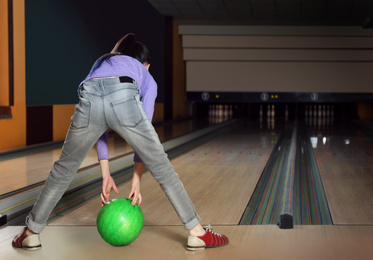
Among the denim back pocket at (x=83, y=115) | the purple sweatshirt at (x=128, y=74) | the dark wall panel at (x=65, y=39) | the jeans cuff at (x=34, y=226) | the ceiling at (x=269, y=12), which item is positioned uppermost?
the ceiling at (x=269, y=12)

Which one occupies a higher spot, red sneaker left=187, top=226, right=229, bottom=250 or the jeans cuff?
the jeans cuff

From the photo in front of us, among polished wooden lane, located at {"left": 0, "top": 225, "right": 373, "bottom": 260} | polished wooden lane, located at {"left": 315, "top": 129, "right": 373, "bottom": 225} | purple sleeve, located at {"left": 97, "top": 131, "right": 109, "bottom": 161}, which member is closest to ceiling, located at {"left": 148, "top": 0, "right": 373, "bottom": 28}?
polished wooden lane, located at {"left": 315, "top": 129, "right": 373, "bottom": 225}

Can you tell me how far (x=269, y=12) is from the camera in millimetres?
9125

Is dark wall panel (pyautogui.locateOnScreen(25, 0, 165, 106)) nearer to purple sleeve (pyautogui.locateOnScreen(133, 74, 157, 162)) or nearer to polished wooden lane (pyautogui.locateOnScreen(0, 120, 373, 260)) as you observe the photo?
polished wooden lane (pyautogui.locateOnScreen(0, 120, 373, 260))

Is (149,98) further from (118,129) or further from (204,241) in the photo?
(204,241)

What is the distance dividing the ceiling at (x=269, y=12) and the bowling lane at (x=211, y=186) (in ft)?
10.9

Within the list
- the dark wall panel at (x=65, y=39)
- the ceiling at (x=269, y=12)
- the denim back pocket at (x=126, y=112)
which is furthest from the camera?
the ceiling at (x=269, y=12)

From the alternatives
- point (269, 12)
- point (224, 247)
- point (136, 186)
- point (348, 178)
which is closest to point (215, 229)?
point (224, 247)

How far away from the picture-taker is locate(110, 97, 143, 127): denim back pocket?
1766mm

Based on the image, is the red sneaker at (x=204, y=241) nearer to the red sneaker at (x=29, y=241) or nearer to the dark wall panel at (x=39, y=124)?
the red sneaker at (x=29, y=241)

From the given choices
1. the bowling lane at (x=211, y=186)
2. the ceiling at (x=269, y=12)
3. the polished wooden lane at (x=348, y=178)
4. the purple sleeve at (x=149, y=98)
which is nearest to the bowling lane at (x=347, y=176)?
the polished wooden lane at (x=348, y=178)

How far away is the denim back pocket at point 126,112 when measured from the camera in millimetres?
1766

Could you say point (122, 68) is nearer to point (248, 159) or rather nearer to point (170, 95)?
point (248, 159)

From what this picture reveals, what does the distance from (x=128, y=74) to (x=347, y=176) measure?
93.5 inches
